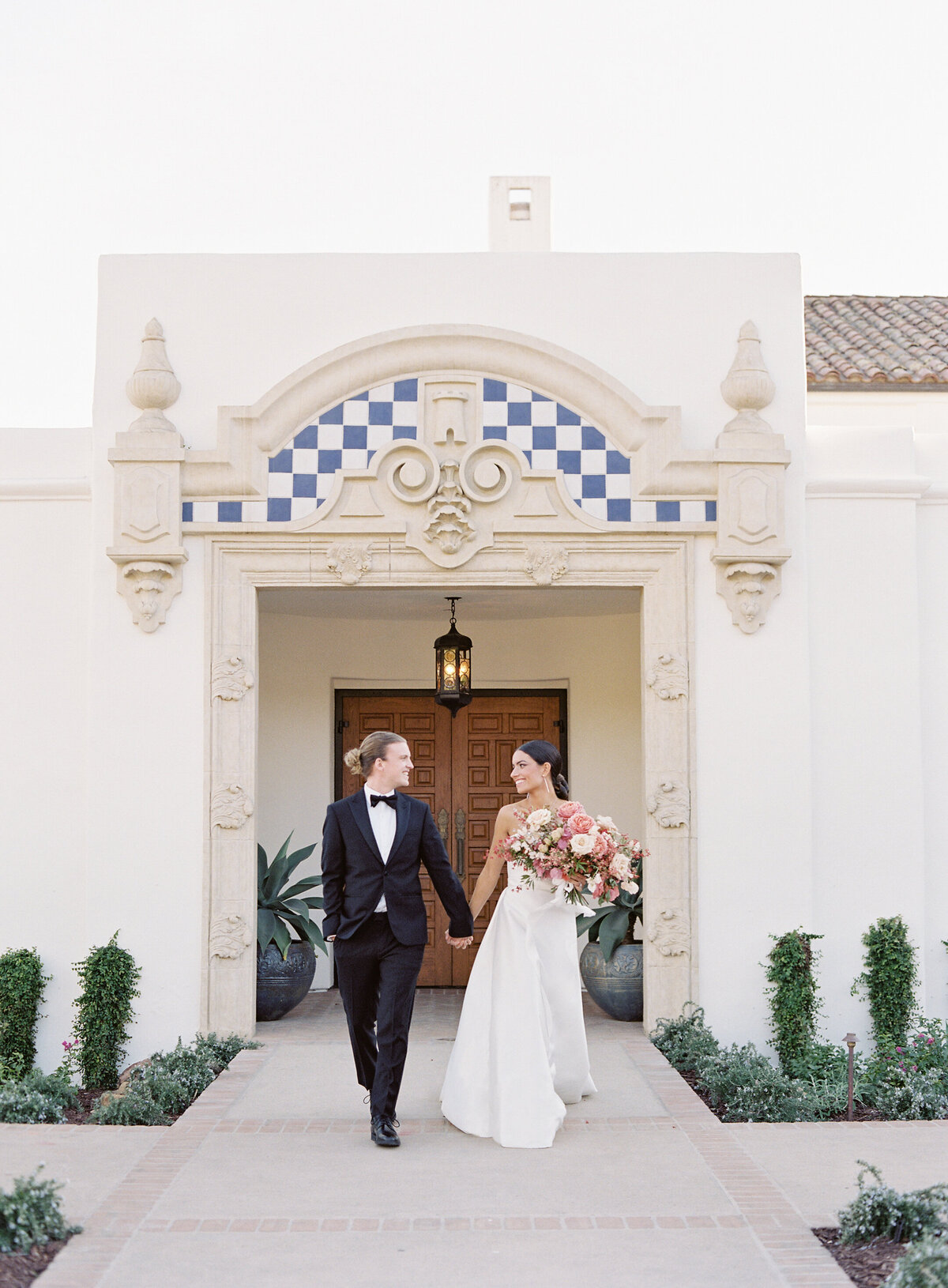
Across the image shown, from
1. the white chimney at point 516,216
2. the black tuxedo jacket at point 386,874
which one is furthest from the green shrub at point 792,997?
the white chimney at point 516,216

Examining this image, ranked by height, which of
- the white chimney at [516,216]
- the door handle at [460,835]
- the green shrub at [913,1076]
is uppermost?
the white chimney at [516,216]

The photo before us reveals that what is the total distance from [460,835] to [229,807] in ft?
9.46

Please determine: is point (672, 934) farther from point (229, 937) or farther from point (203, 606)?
point (203, 606)

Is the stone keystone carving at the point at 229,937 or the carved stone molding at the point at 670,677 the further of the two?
the carved stone molding at the point at 670,677

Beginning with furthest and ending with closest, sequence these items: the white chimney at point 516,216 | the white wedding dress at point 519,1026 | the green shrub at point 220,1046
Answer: the white chimney at point 516,216 → the green shrub at point 220,1046 → the white wedding dress at point 519,1026

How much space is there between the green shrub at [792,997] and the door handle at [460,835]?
3.11m

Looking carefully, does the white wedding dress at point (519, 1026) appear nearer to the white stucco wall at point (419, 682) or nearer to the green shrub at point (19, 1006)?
the green shrub at point (19, 1006)

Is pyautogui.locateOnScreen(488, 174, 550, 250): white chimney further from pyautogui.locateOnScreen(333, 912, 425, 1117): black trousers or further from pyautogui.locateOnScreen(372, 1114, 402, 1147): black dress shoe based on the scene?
pyautogui.locateOnScreen(372, 1114, 402, 1147): black dress shoe

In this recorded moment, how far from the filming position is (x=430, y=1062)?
6.52 meters

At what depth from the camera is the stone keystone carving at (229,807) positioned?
7.28 m

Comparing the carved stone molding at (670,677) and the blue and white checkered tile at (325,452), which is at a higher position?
the blue and white checkered tile at (325,452)

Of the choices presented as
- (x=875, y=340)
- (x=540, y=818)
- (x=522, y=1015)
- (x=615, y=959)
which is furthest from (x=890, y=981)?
(x=875, y=340)

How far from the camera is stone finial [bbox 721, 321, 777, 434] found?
24.5ft

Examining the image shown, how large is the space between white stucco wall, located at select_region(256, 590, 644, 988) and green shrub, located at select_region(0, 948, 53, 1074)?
2.42m
